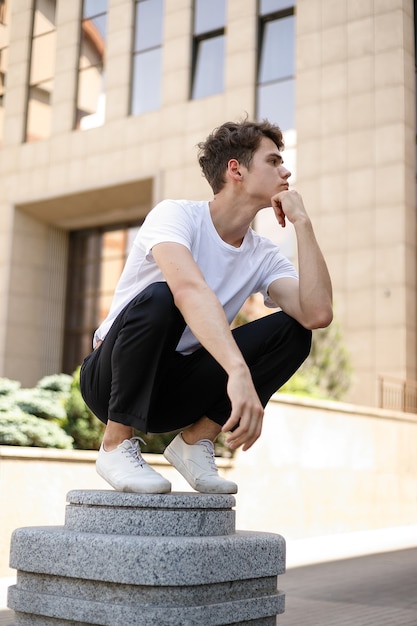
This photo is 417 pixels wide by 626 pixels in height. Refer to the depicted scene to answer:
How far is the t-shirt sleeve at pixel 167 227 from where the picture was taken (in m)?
2.85

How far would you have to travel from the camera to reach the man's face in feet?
10.2

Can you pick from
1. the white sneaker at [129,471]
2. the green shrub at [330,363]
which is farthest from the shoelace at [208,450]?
the green shrub at [330,363]

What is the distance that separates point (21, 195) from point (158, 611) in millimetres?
21614

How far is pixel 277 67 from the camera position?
19.4 metres

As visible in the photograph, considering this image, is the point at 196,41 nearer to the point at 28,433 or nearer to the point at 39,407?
the point at 39,407

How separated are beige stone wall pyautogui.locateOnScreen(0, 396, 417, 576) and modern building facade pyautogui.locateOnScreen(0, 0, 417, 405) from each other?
4.51 metres

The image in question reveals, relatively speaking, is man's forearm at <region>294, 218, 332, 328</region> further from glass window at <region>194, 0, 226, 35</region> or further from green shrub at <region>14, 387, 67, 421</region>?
glass window at <region>194, 0, 226, 35</region>

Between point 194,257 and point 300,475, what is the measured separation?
754 centimetres

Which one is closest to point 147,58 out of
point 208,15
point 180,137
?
point 208,15

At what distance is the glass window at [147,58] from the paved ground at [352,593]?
16217 millimetres

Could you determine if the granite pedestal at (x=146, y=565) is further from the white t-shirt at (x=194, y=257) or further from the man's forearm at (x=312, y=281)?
the man's forearm at (x=312, y=281)

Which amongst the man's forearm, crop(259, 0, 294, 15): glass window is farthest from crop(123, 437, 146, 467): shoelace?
crop(259, 0, 294, 15): glass window

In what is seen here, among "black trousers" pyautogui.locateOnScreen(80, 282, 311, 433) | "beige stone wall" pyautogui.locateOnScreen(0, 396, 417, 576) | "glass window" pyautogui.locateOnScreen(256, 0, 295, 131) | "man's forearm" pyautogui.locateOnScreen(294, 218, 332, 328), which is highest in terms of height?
"glass window" pyautogui.locateOnScreen(256, 0, 295, 131)

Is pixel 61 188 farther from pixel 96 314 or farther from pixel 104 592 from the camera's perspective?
pixel 104 592
